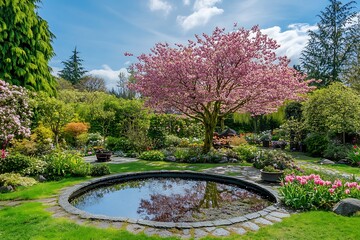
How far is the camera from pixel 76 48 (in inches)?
1570

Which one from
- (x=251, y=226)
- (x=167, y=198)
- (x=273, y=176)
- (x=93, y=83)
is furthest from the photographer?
(x=93, y=83)

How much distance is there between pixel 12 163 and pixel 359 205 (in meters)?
8.37

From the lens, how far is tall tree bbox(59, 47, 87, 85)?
38188 mm

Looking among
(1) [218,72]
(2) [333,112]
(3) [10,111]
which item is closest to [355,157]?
(2) [333,112]

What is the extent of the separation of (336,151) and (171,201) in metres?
9.07

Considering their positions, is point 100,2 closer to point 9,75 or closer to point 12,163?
point 12,163

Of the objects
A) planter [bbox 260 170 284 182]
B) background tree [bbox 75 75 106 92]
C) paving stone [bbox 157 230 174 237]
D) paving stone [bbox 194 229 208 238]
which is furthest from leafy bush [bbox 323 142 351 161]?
background tree [bbox 75 75 106 92]

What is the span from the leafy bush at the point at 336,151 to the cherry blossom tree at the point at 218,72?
10.6ft

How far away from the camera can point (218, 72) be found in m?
9.67

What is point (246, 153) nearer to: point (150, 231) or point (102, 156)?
point (102, 156)

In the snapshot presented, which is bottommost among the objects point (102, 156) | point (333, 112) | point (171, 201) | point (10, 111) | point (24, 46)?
point (171, 201)

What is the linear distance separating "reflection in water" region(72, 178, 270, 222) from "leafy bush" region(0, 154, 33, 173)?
2411 mm

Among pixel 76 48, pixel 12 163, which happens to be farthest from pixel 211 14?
pixel 76 48

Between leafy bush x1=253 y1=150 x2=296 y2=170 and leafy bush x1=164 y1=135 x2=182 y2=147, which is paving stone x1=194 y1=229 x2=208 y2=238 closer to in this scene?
leafy bush x1=253 y1=150 x2=296 y2=170
